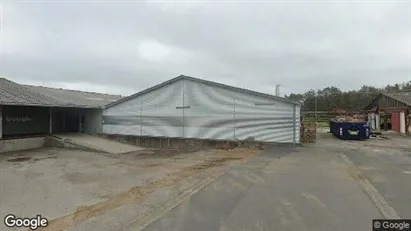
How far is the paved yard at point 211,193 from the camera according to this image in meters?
6.38

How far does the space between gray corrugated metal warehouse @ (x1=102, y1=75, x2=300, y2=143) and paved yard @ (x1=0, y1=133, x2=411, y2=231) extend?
17.2 feet

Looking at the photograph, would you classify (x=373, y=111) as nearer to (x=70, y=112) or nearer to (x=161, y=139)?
(x=161, y=139)

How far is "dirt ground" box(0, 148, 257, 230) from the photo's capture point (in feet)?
24.7

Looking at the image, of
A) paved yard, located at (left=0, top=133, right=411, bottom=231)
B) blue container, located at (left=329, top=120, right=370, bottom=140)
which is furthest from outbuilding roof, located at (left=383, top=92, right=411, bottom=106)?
paved yard, located at (left=0, top=133, right=411, bottom=231)

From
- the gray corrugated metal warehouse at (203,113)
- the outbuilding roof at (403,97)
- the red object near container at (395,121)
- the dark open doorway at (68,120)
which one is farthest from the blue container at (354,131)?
the dark open doorway at (68,120)

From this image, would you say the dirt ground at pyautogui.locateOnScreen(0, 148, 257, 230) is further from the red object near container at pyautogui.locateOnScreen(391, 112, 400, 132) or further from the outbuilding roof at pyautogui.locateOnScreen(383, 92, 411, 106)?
the red object near container at pyautogui.locateOnScreen(391, 112, 400, 132)

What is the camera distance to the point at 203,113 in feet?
72.8

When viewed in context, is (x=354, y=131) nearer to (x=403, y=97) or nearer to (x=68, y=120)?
(x=403, y=97)

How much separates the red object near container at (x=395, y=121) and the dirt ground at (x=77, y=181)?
2410 centimetres

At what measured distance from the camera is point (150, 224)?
6156 mm

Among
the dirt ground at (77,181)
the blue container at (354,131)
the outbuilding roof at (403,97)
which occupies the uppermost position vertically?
the outbuilding roof at (403,97)

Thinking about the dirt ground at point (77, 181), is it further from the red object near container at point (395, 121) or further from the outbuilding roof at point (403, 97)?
the red object near container at point (395, 121)

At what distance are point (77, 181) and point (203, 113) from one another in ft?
40.0

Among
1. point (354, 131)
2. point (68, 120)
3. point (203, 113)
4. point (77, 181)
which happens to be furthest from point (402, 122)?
point (77, 181)
